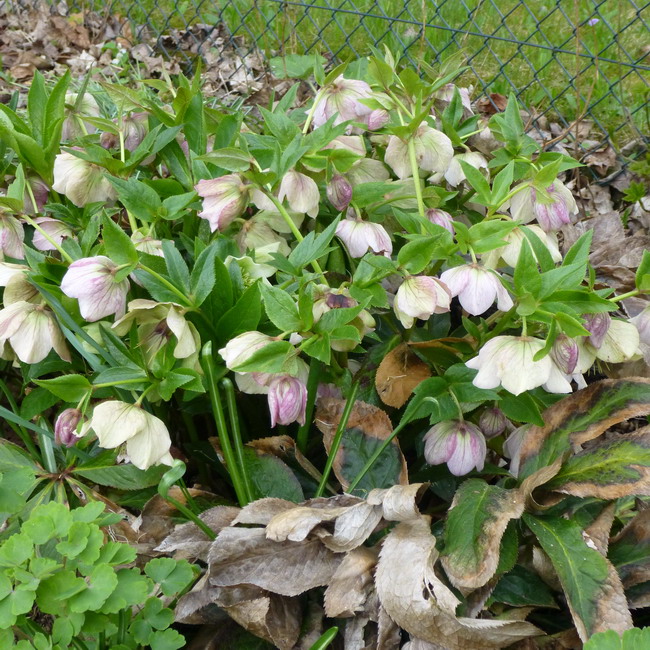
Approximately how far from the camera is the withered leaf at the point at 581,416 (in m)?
0.92

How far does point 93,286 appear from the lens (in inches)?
34.1

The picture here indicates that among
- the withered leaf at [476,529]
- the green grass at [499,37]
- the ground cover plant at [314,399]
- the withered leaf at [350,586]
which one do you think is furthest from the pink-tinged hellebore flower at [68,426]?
the green grass at [499,37]

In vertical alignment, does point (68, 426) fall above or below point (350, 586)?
above

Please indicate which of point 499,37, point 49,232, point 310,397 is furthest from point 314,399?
point 499,37

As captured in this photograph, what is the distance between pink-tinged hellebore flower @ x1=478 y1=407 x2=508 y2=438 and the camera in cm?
99

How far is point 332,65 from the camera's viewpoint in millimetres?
2570

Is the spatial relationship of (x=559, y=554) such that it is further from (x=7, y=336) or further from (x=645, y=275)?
(x=7, y=336)

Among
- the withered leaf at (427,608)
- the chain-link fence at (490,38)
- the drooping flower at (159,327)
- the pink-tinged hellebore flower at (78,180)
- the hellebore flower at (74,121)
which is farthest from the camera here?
the chain-link fence at (490,38)

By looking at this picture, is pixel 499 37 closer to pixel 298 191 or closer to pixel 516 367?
pixel 298 191

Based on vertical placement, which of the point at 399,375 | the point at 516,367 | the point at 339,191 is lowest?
the point at 399,375

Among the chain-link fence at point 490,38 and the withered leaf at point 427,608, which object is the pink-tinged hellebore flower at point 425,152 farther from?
the chain-link fence at point 490,38

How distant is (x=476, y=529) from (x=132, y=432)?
0.40m

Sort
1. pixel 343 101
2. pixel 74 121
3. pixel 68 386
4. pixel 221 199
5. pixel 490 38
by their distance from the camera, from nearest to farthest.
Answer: pixel 68 386 < pixel 221 199 < pixel 343 101 < pixel 74 121 < pixel 490 38

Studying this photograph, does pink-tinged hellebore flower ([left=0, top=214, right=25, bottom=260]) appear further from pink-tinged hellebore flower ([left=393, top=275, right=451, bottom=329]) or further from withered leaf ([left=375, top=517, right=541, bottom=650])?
withered leaf ([left=375, top=517, right=541, bottom=650])
